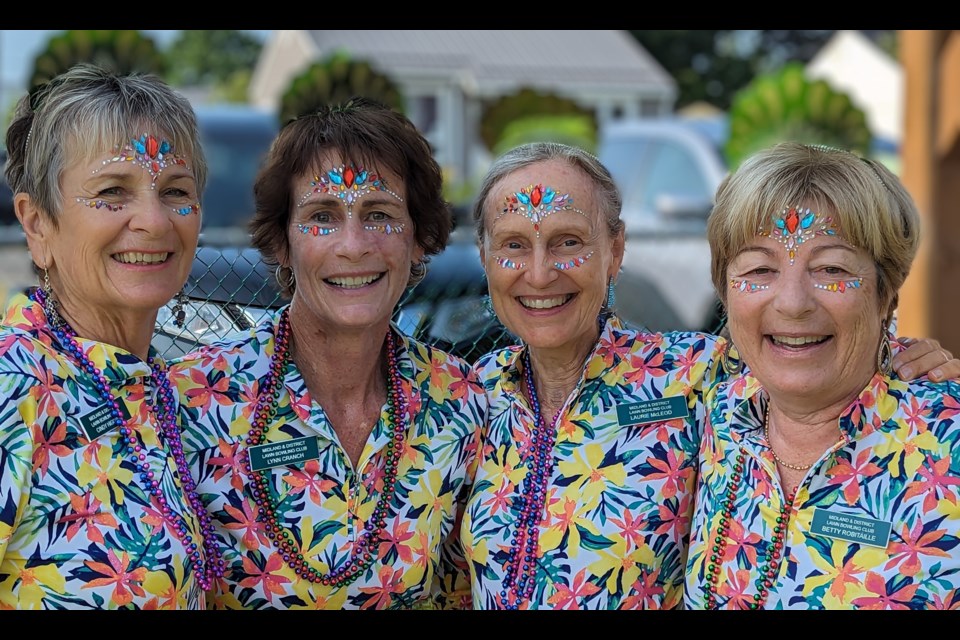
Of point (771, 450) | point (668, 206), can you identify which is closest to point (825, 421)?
point (771, 450)

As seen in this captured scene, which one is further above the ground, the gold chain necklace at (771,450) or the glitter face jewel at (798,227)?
the glitter face jewel at (798,227)

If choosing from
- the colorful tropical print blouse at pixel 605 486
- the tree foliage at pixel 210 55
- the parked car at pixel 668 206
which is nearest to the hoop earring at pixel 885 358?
the colorful tropical print blouse at pixel 605 486

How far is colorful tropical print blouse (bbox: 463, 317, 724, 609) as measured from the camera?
2801 mm

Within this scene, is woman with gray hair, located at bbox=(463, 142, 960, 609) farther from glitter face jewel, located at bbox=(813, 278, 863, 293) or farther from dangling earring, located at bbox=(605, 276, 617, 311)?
glitter face jewel, located at bbox=(813, 278, 863, 293)

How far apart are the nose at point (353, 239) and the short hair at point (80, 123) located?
449mm

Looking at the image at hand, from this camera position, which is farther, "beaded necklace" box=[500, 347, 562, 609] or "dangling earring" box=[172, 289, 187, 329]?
"dangling earring" box=[172, 289, 187, 329]

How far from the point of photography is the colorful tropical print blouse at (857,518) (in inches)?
95.0

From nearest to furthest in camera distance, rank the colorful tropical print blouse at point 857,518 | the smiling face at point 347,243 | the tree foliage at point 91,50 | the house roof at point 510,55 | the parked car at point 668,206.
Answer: the colorful tropical print blouse at point 857,518, the smiling face at point 347,243, the parked car at point 668,206, the tree foliage at point 91,50, the house roof at point 510,55

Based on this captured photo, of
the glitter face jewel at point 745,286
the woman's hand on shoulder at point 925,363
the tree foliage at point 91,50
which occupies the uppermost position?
the tree foliage at point 91,50

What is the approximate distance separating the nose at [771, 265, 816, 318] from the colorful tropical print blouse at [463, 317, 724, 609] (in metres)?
0.49

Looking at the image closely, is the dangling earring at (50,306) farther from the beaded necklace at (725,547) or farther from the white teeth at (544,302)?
the beaded necklace at (725,547)

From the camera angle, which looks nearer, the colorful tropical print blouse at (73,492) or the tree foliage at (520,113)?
the colorful tropical print blouse at (73,492)

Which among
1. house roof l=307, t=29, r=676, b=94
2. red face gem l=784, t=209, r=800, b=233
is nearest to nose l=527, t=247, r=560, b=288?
red face gem l=784, t=209, r=800, b=233

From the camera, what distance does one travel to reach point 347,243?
2.85 meters
